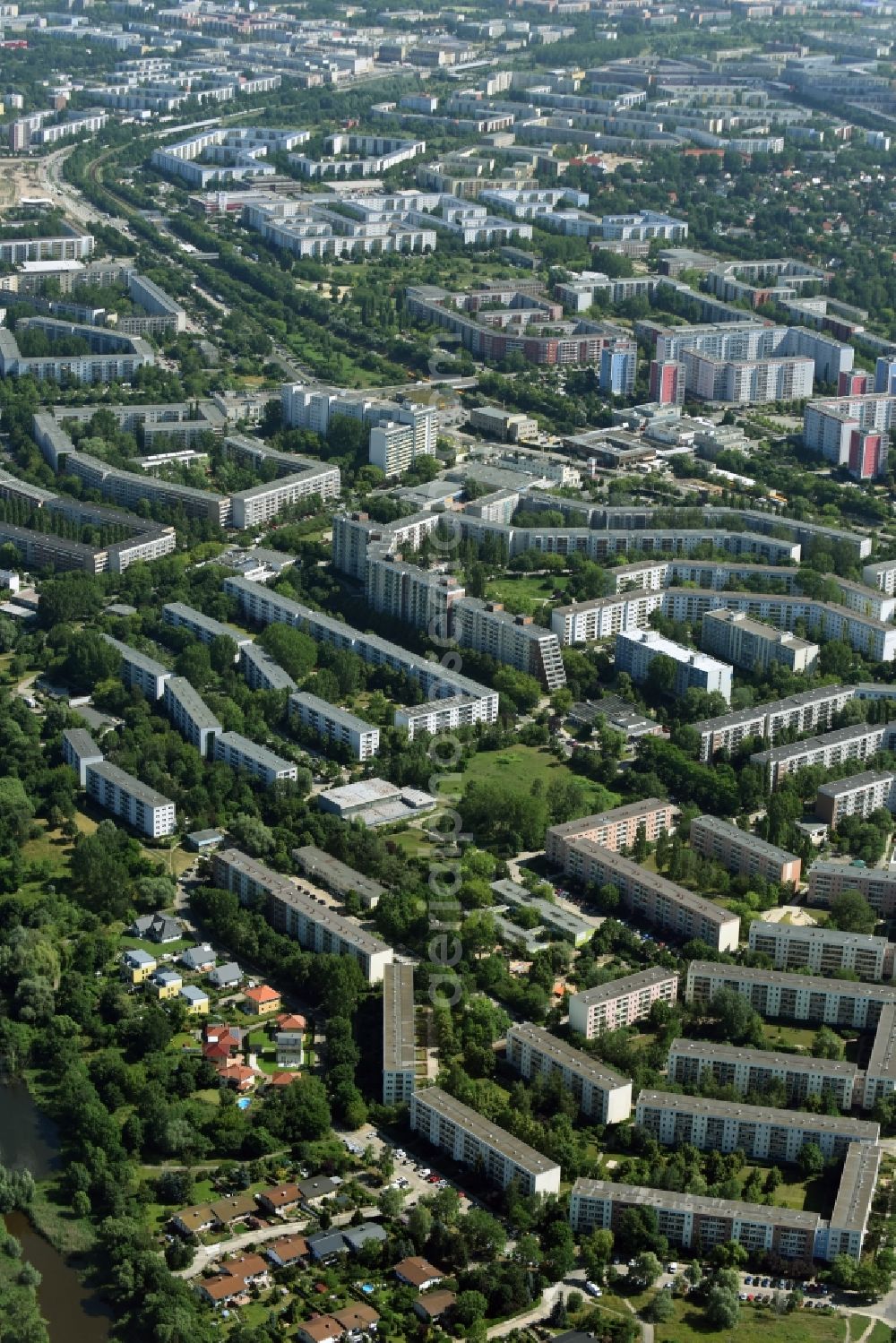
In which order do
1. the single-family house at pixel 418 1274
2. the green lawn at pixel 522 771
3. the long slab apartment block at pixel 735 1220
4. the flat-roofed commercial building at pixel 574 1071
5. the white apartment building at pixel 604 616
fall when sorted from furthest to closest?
the white apartment building at pixel 604 616
the green lawn at pixel 522 771
the flat-roofed commercial building at pixel 574 1071
the long slab apartment block at pixel 735 1220
the single-family house at pixel 418 1274

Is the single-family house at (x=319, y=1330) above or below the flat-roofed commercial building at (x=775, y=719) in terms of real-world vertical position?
below

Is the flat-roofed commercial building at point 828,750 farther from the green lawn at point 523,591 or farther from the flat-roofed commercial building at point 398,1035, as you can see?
the flat-roofed commercial building at point 398,1035

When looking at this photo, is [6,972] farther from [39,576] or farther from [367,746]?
[39,576]

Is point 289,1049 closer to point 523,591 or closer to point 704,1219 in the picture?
point 704,1219

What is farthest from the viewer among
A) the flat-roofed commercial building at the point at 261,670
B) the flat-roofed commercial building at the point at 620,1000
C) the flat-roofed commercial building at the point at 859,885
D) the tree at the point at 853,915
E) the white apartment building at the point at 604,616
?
the white apartment building at the point at 604,616

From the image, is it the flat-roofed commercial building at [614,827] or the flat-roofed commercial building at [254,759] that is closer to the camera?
the flat-roofed commercial building at [614,827]

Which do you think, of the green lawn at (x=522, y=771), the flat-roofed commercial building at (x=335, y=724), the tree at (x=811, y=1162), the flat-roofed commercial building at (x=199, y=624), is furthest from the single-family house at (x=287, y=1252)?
the flat-roofed commercial building at (x=199, y=624)

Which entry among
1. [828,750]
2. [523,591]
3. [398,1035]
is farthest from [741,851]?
[523,591]

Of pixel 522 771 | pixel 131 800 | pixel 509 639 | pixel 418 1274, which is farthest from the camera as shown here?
pixel 509 639
